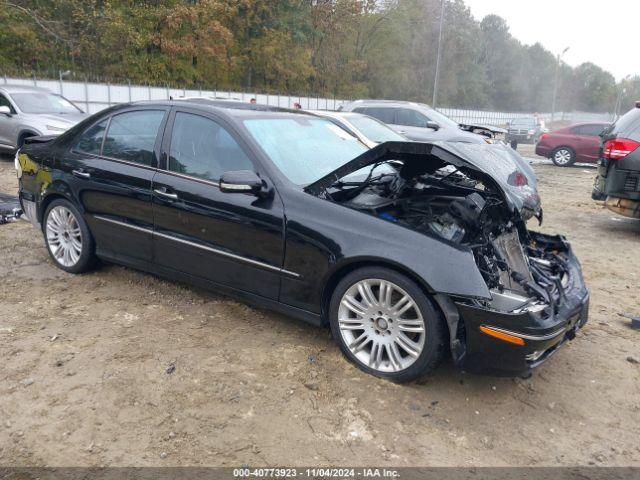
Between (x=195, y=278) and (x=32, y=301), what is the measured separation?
4.73 ft

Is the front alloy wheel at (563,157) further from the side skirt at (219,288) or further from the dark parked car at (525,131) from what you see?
the side skirt at (219,288)

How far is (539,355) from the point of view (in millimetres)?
3096

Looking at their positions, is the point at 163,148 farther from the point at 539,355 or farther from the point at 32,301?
the point at 539,355

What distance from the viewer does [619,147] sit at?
6.91 m

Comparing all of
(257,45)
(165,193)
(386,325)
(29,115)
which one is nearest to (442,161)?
(386,325)

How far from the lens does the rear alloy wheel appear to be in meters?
16.9

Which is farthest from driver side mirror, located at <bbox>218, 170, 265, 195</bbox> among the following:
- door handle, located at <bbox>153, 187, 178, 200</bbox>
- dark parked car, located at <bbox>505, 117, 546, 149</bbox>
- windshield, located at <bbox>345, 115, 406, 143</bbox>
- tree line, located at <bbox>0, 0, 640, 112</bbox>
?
dark parked car, located at <bbox>505, 117, 546, 149</bbox>

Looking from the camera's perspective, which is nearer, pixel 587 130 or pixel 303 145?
pixel 303 145

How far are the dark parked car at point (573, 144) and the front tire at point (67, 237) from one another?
52.6 feet

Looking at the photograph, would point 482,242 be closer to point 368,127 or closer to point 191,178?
point 191,178

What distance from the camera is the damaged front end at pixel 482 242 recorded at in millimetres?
2945

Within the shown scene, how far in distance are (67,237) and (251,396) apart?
2.79m

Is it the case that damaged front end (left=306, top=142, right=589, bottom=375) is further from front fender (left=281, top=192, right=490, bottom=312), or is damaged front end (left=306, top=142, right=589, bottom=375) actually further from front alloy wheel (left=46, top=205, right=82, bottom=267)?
front alloy wheel (left=46, top=205, right=82, bottom=267)

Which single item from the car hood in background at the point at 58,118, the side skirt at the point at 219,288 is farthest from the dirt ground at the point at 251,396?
the car hood in background at the point at 58,118
